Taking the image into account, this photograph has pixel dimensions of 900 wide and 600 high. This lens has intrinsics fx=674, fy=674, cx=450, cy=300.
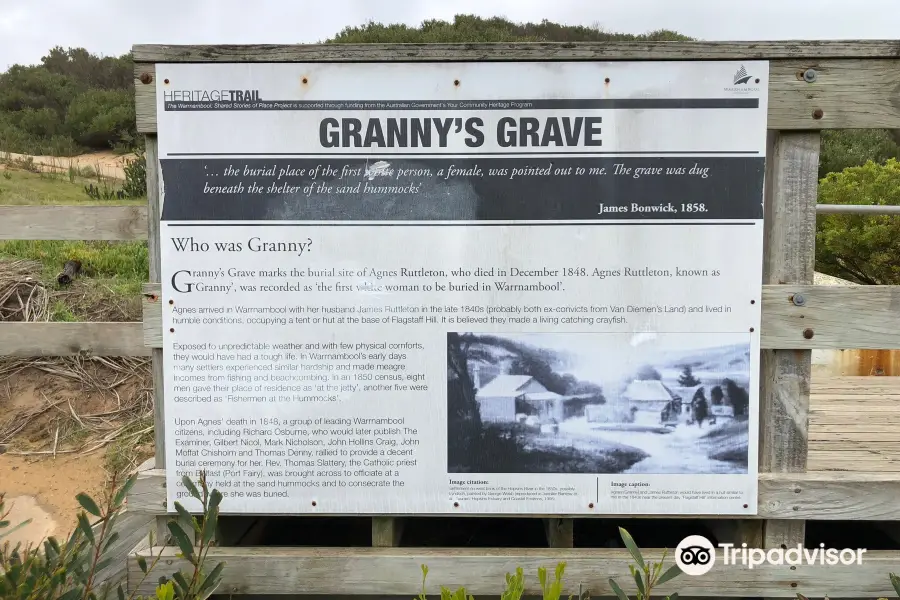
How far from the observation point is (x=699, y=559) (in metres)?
2.47

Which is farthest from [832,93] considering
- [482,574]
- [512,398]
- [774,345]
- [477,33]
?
[477,33]

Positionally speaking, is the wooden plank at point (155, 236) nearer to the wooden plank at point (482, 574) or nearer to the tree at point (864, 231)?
the wooden plank at point (482, 574)

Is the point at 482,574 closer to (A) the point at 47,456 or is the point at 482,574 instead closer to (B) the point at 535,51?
(B) the point at 535,51

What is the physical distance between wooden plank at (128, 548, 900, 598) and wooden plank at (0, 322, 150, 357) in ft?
7.32

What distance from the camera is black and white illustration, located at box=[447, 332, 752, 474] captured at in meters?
2.36

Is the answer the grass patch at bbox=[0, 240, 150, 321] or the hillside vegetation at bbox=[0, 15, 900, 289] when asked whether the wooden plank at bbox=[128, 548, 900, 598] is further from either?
the hillside vegetation at bbox=[0, 15, 900, 289]

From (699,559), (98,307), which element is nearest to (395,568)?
(699,559)

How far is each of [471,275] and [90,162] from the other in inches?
930

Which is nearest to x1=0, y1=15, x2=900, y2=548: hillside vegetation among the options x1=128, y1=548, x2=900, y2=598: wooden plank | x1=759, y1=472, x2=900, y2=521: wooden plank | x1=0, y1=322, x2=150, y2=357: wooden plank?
x1=0, y1=322, x2=150, y2=357: wooden plank

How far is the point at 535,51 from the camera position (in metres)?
2.31

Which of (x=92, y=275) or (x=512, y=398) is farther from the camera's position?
(x=92, y=275)

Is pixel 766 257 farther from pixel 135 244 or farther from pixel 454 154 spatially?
pixel 135 244

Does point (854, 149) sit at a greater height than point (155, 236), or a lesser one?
greater

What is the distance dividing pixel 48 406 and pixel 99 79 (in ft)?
111
